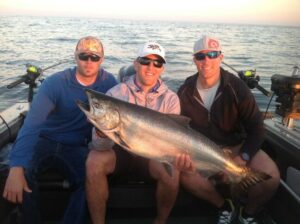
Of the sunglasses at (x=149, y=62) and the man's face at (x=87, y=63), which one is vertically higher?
the sunglasses at (x=149, y=62)

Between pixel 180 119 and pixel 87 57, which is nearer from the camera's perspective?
pixel 180 119

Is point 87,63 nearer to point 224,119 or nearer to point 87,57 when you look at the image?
point 87,57

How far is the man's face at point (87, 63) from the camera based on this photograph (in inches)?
154

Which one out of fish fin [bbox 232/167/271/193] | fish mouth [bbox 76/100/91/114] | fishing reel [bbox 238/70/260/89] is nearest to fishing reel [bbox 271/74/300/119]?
fishing reel [bbox 238/70/260/89]

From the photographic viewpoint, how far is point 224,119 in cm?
410

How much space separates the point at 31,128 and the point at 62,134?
1.44 feet

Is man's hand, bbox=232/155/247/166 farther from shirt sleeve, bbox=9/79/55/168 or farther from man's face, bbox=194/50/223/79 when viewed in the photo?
shirt sleeve, bbox=9/79/55/168

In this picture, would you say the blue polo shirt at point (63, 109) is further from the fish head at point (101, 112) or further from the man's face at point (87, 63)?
the fish head at point (101, 112)


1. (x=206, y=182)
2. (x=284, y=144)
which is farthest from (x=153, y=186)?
(x=284, y=144)

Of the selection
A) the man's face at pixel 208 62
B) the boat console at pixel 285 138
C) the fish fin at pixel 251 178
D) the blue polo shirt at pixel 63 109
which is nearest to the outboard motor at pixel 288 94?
the boat console at pixel 285 138

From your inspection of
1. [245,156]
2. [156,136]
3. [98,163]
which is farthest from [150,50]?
[245,156]

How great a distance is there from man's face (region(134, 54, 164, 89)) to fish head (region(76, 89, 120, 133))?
70 cm

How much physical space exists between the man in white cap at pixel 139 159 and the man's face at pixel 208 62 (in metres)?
0.53

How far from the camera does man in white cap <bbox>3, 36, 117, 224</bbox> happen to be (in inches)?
134
